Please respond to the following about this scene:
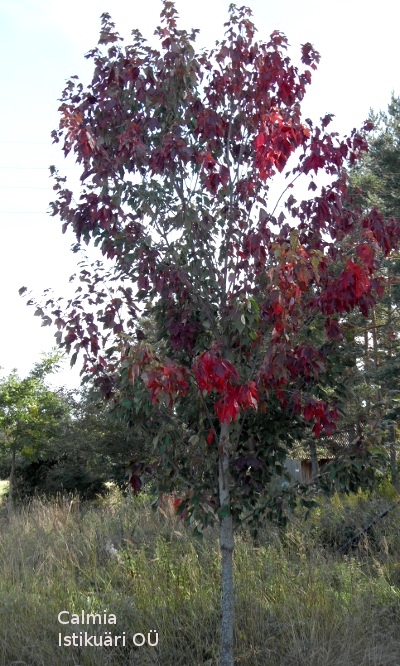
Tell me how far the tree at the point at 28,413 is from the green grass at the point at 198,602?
9.87 meters

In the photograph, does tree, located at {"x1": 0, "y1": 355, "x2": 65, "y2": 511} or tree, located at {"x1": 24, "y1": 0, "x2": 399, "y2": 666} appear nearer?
tree, located at {"x1": 24, "y1": 0, "x2": 399, "y2": 666}

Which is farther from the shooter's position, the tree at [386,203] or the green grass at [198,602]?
the tree at [386,203]

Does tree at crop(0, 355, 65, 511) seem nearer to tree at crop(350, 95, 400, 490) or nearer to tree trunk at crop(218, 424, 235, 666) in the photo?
tree at crop(350, 95, 400, 490)

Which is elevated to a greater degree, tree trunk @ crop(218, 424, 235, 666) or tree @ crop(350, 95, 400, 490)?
tree @ crop(350, 95, 400, 490)

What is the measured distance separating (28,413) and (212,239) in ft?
44.4

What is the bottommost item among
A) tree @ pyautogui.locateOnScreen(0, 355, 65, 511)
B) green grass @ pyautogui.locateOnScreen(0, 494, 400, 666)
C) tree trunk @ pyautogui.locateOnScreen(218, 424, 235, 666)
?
green grass @ pyautogui.locateOnScreen(0, 494, 400, 666)

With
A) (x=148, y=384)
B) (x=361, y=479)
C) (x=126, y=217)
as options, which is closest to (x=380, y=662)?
(x=361, y=479)

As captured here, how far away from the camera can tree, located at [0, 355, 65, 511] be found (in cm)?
1681

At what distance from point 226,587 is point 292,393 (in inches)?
52.0

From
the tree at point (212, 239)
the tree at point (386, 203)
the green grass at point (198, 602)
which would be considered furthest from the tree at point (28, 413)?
the tree at point (212, 239)

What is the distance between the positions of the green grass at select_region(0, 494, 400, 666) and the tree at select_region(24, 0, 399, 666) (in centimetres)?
77

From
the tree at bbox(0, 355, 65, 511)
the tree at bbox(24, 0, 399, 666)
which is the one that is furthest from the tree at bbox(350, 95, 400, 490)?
the tree at bbox(24, 0, 399, 666)

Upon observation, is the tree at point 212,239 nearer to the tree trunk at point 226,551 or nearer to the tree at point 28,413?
the tree trunk at point 226,551

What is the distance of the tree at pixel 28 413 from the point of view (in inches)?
662
